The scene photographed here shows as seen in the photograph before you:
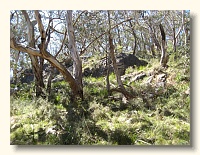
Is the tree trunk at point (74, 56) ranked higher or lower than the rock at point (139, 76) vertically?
higher

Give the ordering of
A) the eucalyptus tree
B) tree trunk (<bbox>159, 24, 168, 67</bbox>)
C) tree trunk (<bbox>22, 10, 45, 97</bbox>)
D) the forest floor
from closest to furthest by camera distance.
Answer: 1. the forest floor
2. the eucalyptus tree
3. tree trunk (<bbox>22, 10, 45, 97</bbox>)
4. tree trunk (<bbox>159, 24, 168, 67</bbox>)

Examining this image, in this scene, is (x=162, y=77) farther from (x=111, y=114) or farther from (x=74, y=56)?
(x=74, y=56)

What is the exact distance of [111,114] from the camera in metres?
3.23

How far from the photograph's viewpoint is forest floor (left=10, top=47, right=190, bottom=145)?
9.96 feet

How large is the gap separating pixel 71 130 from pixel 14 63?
110 cm

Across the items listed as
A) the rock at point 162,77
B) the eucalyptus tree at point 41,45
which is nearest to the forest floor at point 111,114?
the rock at point 162,77

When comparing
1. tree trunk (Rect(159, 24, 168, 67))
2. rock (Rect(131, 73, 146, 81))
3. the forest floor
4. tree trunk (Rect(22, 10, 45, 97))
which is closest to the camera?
the forest floor

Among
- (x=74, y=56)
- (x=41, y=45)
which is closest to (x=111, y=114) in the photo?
(x=74, y=56)

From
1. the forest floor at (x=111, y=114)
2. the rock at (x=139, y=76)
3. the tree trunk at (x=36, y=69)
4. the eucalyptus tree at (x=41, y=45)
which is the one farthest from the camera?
the rock at (x=139, y=76)

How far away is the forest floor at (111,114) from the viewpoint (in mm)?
3037

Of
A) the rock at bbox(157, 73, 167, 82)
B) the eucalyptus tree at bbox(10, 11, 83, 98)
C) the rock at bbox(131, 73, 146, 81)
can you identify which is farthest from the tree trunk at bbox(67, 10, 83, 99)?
the rock at bbox(157, 73, 167, 82)

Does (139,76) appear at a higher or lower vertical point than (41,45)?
lower

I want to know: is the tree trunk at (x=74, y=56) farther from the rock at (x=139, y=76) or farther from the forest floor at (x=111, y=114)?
the rock at (x=139, y=76)

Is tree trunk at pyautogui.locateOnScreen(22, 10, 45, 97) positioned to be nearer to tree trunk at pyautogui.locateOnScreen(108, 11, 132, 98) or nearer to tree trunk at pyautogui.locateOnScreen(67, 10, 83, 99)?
tree trunk at pyautogui.locateOnScreen(67, 10, 83, 99)
